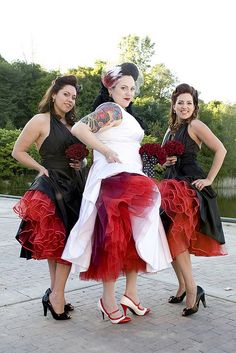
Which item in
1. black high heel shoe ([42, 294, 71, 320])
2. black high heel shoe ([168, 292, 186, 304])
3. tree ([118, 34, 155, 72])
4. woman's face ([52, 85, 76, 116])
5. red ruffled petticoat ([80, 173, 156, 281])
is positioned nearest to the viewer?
red ruffled petticoat ([80, 173, 156, 281])

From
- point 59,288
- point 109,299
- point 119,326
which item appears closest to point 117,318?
point 119,326

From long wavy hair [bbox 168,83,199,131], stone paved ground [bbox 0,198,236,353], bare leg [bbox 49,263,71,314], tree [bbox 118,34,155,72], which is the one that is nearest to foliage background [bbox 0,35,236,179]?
tree [bbox 118,34,155,72]

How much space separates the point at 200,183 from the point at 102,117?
1018mm

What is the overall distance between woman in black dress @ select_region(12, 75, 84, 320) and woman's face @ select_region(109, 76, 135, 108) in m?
0.43

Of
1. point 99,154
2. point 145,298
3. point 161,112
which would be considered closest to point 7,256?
point 145,298

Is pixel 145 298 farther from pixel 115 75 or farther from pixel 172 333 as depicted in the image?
pixel 115 75

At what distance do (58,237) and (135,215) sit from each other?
0.69 m

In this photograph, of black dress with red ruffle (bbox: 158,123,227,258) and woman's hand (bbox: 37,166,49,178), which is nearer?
black dress with red ruffle (bbox: 158,123,227,258)

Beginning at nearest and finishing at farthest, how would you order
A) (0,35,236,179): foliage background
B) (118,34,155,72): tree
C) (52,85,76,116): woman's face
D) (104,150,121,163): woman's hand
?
1. (104,150,121,163): woman's hand
2. (52,85,76,116): woman's face
3. (0,35,236,179): foliage background
4. (118,34,155,72): tree

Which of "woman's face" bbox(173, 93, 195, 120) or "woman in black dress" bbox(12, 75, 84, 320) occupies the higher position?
"woman's face" bbox(173, 93, 195, 120)

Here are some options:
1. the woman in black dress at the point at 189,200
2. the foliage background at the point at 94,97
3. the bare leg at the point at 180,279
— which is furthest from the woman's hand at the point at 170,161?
the foliage background at the point at 94,97

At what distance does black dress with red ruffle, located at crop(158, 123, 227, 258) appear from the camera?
145 inches

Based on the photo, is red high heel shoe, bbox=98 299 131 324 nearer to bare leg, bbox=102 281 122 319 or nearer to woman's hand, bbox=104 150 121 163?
bare leg, bbox=102 281 122 319

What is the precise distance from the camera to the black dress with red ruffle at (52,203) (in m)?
3.64
